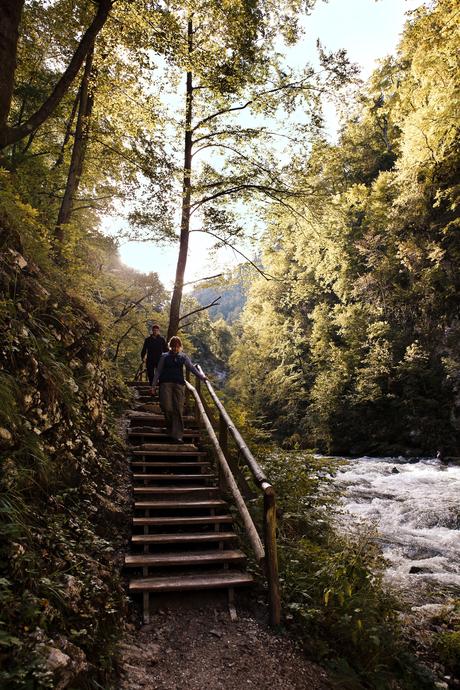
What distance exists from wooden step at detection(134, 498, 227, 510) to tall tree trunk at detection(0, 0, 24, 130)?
494 centimetres

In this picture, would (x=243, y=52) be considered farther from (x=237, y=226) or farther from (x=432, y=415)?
(x=432, y=415)

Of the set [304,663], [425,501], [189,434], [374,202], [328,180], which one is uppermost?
[374,202]

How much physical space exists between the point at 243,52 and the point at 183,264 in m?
5.88

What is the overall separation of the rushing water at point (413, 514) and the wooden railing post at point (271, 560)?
2.54 m

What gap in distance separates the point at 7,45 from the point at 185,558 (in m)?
6.21

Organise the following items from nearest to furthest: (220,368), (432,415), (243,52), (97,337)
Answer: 1. (97,337)
2. (243,52)
3. (432,415)
4. (220,368)

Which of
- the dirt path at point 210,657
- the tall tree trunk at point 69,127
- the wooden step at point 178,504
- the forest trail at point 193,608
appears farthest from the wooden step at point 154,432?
the tall tree trunk at point 69,127

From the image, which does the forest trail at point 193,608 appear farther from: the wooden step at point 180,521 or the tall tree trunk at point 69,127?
the tall tree trunk at point 69,127

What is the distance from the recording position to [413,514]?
10484mm

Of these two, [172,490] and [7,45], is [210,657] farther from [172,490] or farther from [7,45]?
[7,45]

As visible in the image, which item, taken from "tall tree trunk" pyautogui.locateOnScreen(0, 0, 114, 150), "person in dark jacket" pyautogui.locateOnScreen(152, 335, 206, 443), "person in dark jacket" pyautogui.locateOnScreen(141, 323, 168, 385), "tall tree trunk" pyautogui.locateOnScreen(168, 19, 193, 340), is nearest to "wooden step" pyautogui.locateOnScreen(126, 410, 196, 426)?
"person in dark jacket" pyautogui.locateOnScreen(152, 335, 206, 443)

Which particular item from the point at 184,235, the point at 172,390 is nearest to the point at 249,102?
the point at 184,235

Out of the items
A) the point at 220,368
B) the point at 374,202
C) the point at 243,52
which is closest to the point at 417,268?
the point at 374,202

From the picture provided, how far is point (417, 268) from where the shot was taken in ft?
81.8
